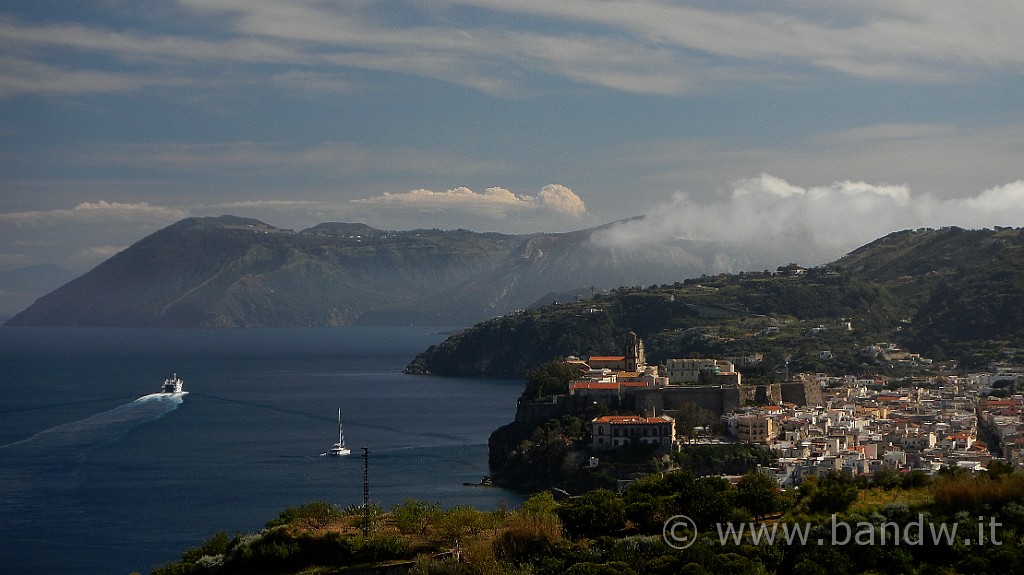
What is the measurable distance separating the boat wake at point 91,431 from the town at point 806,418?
2355 cm

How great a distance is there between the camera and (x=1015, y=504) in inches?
1006

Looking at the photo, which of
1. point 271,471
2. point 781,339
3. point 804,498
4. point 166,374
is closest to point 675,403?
point 271,471

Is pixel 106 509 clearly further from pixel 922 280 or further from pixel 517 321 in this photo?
pixel 922 280

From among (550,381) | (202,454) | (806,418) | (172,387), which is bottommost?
(202,454)

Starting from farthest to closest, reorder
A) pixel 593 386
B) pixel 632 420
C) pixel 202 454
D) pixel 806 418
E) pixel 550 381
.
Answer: pixel 550 381
pixel 202 454
pixel 593 386
pixel 806 418
pixel 632 420

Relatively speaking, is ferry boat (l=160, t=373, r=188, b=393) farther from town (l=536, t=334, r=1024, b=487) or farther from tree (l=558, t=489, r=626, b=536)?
tree (l=558, t=489, r=626, b=536)

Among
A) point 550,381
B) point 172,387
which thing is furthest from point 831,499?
point 172,387

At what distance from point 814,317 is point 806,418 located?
188 ft

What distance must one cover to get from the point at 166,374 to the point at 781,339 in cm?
5508

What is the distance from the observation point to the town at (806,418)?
5084 cm

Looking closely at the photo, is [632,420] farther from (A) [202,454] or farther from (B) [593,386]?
(A) [202,454]

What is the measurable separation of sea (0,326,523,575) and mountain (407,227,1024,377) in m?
11.1

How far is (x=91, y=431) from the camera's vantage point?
238 feet

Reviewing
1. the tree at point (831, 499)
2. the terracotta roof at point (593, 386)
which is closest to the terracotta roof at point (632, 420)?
the terracotta roof at point (593, 386)
